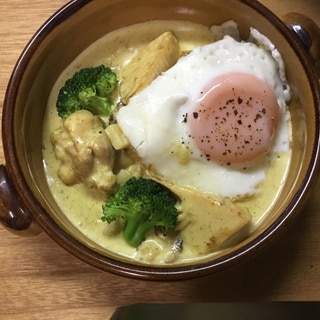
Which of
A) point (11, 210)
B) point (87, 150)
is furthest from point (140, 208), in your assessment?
point (11, 210)

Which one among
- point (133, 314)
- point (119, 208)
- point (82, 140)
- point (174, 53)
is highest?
point (174, 53)

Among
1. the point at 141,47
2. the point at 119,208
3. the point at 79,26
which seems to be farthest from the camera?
the point at 141,47

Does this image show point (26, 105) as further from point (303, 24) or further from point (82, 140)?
point (303, 24)

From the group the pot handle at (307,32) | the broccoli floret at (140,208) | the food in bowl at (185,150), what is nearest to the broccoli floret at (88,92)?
the food in bowl at (185,150)

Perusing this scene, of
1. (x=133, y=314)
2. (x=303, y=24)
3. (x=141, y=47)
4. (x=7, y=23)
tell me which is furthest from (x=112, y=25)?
(x=133, y=314)

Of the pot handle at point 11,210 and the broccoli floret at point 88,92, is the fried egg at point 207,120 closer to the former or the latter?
the broccoli floret at point 88,92

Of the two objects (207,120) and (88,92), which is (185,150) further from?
(88,92)

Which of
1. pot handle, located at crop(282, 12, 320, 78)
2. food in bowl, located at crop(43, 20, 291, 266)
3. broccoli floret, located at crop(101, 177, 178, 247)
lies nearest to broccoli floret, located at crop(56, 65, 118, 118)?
food in bowl, located at crop(43, 20, 291, 266)

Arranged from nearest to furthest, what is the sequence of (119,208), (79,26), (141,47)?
(119,208)
(79,26)
(141,47)
